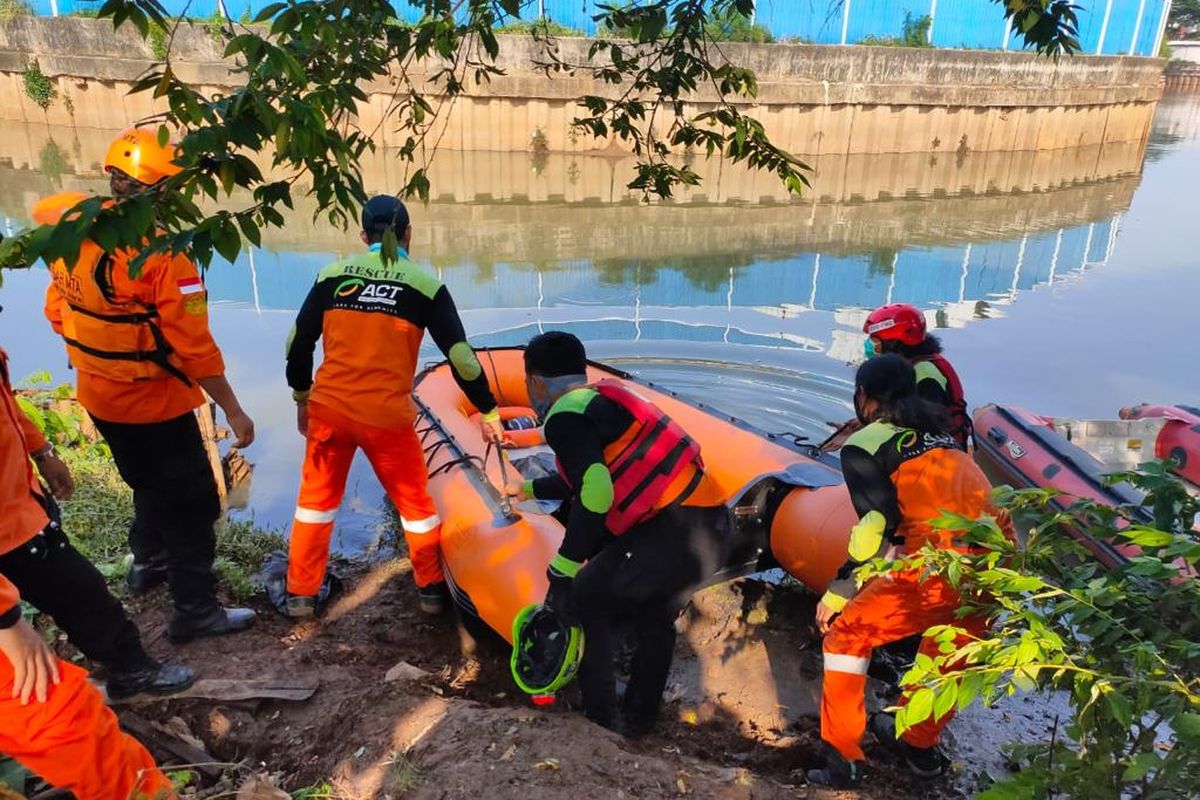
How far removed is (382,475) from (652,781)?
1619mm

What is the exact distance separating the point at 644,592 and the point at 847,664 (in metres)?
0.68

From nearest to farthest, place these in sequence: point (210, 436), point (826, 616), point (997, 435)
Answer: point (826, 616)
point (210, 436)
point (997, 435)

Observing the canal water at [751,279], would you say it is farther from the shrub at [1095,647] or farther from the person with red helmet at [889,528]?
the shrub at [1095,647]

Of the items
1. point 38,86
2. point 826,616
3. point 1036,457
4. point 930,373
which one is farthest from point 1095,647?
point 38,86

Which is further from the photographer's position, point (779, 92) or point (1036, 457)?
point (779, 92)

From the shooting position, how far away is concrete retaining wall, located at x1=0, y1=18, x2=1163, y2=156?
16156mm

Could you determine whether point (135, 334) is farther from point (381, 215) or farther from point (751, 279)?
point (751, 279)

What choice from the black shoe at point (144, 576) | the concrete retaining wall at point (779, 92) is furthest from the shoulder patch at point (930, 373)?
the concrete retaining wall at point (779, 92)

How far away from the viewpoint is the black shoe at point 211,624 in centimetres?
292

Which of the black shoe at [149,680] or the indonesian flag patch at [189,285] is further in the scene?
the indonesian flag patch at [189,285]

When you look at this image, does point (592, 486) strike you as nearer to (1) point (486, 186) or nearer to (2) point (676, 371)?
(2) point (676, 371)

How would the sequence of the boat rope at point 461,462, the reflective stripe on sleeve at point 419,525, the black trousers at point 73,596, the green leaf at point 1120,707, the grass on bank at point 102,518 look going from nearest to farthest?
the green leaf at point 1120,707
the black trousers at point 73,596
the reflective stripe on sleeve at point 419,525
the grass on bank at point 102,518
the boat rope at point 461,462

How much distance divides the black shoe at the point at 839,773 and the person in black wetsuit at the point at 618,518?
23.5 inches

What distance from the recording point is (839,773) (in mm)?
2625
